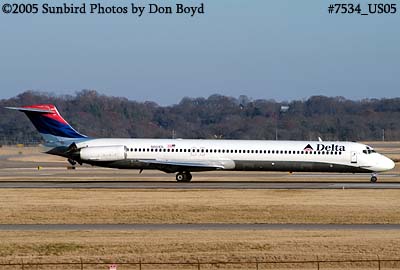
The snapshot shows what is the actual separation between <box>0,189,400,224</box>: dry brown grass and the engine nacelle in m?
9.49

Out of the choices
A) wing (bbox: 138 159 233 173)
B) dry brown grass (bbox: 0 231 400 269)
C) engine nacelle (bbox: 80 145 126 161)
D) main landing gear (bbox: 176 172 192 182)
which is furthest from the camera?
main landing gear (bbox: 176 172 192 182)

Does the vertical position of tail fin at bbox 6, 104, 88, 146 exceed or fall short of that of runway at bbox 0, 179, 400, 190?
it exceeds it

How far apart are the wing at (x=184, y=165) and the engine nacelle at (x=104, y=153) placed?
139 cm

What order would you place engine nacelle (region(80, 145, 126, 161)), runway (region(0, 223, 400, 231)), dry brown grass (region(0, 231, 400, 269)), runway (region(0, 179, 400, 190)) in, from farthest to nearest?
engine nacelle (region(80, 145, 126, 161)) → runway (region(0, 179, 400, 190)) → runway (region(0, 223, 400, 231)) → dry brown grass (region(0, 231, 400, 269))

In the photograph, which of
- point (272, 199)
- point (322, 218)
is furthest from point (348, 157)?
point (322, 218)

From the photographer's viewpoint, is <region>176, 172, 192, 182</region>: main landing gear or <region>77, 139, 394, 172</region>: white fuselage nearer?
<region>77, 139, 394, 172</region>: white fuselage

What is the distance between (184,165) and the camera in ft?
181

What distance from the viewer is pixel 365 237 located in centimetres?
2816

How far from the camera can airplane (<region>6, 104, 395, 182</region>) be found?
55.2 meters

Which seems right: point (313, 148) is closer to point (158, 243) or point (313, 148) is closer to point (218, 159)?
point (218, 159)

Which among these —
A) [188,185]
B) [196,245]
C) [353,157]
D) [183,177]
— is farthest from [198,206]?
[353,157]

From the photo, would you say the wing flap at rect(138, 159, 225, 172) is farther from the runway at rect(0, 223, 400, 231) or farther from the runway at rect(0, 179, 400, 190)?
the runway at rect(0, 223, 400, 231)

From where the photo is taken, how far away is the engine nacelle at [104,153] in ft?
181

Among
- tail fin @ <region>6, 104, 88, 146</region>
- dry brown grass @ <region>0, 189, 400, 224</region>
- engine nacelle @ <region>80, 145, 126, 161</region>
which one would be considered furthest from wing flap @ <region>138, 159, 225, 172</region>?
dry brown grass @ <region>0, 189, 400, 224</region>
